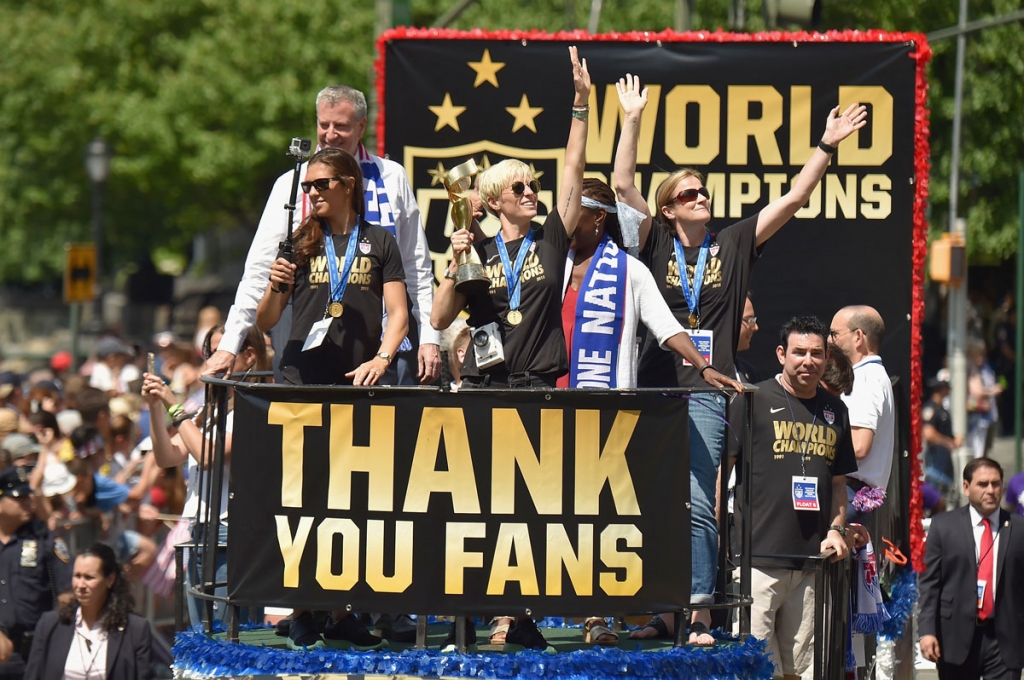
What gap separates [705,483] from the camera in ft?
21.1

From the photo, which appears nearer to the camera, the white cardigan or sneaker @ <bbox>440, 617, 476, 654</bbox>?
sneaker @ <bbox>440, 617, 476, 654</bbox>

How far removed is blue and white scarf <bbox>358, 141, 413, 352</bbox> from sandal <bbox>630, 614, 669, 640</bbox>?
1.72 meters

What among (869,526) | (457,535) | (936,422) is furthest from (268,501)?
(936,422)

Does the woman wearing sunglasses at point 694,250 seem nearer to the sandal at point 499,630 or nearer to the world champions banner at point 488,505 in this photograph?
the world champions banner at point 488,505

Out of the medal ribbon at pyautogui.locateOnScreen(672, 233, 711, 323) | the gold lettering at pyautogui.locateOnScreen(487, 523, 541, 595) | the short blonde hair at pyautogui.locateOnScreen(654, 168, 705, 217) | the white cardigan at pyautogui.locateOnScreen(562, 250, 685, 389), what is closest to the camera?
the gold lettering at pyautogui.locateOnScreen(487, 523, 541, 595)

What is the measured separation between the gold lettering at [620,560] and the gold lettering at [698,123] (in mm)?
Result: 4686

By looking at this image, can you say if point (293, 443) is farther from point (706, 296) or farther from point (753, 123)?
point (753, 123)

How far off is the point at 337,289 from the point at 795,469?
2326 millimetres

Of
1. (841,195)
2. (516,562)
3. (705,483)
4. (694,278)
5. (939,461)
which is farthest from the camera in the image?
(939,461)

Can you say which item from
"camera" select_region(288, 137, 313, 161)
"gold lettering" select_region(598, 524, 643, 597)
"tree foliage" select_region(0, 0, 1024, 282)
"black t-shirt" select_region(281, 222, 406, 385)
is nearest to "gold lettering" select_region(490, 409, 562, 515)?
"gold lettering" select_region(598, 524, 643, 597)

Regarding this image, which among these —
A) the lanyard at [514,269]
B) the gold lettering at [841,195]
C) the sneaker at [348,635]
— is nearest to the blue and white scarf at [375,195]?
the lanyard at [514,269]

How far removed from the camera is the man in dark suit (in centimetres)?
977

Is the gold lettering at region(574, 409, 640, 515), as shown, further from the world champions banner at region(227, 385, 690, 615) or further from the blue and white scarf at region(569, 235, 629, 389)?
the blue and white scarf at region(569, 235, 629, 389)

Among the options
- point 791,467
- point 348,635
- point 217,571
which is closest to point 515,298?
point 348,635
